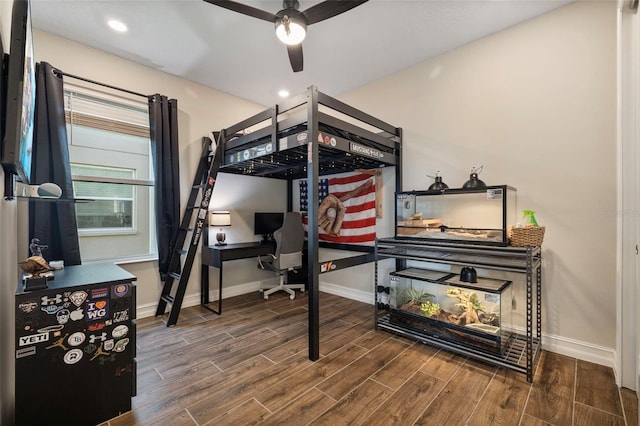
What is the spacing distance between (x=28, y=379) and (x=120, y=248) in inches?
95.7

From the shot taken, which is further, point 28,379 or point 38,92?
point 38,92

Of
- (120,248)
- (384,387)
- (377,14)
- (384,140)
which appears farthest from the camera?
(120,248)

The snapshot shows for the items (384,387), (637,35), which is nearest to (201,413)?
(384,387)

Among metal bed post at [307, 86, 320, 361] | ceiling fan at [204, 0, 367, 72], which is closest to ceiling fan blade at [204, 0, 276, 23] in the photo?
ceiling fan at [204, 0, 367, 72]

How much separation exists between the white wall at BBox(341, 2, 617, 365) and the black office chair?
2.03 m

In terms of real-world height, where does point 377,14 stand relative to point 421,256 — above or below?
above

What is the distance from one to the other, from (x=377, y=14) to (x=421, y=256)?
2187 mm

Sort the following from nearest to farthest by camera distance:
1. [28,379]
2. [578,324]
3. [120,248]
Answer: [28,379], [578,324], [120,248]

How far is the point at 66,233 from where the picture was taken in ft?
8.25

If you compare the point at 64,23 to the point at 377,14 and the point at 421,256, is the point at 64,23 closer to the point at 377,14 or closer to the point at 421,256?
the point at 377,14

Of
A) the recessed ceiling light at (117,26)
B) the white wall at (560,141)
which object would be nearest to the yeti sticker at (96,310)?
the recessed ceiling light at (117,26)

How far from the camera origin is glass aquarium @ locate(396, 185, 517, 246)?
2.38 meters

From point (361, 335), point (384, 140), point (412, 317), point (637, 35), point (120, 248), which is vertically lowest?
point (361, 335)

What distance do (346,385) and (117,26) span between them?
361 cm
